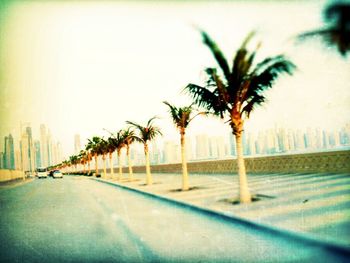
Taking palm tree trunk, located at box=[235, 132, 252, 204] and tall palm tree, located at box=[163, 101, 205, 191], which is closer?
palm tree trunk, located at box=[235, 132, 252, 204]

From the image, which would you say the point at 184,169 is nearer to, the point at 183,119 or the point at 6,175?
the point at 183,119

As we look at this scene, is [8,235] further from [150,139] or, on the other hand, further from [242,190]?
[150,139]

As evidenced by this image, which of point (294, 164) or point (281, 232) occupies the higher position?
point (294, 164)

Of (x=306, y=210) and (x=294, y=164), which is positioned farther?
(x=294, y=164)

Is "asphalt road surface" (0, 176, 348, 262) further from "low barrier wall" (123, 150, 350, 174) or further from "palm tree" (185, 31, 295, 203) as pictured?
"low barrier wall" (123, 150, 350, 174)

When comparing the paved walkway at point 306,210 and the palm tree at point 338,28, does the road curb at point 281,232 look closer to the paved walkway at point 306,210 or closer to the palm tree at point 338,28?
the paved walkway at point 306,210

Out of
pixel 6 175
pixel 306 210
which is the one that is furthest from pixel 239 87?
pixel 6 175

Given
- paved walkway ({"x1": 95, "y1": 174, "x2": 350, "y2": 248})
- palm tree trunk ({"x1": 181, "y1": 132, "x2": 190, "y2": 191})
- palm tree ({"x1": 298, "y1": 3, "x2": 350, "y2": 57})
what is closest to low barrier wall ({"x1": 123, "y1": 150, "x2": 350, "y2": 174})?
paved walkway ({"x1": 95, "y1": 174, "x2": 350, "y2": 248})

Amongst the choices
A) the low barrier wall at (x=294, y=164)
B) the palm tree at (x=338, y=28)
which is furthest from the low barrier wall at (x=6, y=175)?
the palm tree at (x=338, y=28)

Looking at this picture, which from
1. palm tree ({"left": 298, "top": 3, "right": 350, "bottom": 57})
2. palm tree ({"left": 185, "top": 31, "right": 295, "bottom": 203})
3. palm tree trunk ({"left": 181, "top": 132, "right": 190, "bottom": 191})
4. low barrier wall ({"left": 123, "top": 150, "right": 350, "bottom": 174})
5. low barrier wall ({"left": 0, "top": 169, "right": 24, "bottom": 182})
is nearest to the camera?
palm tree ({"left": 298, "top": 3, "right": 350, "bottom": 57})

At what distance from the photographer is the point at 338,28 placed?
5703 mm

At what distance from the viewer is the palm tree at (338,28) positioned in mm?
5574

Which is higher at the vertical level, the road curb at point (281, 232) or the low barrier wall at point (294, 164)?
the low barrier wall at point (294, 164)

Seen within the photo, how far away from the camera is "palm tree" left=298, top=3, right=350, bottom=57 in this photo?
557 cm
